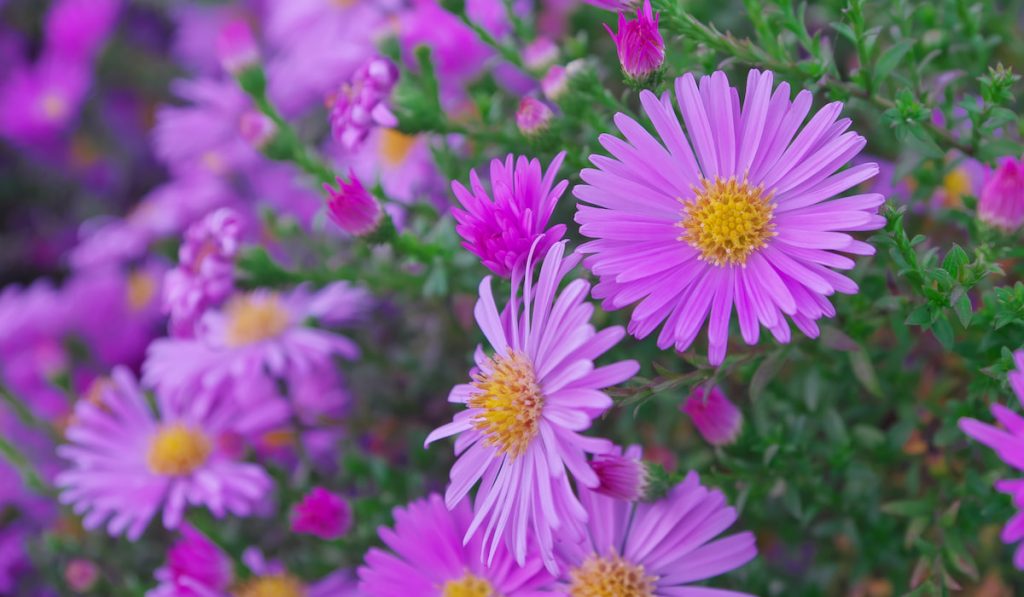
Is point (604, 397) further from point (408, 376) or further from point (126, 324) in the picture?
point (126, 324)

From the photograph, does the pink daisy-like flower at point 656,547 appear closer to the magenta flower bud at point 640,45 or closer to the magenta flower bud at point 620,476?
the magenta flower bud at point 620,476

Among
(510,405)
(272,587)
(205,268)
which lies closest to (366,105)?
(205,268)

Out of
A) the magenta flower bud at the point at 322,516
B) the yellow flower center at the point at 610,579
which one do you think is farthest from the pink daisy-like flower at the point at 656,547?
the magenta flower bud at the point at 322,516

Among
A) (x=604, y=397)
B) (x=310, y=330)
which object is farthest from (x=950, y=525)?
(x=310, y=330)

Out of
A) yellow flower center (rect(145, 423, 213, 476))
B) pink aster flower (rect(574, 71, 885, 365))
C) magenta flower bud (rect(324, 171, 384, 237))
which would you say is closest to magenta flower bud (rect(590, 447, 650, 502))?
pink aster flower (rect(574, 71, 885, 365))

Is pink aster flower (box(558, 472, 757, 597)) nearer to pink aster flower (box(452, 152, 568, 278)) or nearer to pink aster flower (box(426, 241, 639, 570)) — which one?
pink aster flower (box(426, 241, 639, 570))

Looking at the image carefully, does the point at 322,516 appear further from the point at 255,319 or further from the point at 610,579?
the point at 255,319
